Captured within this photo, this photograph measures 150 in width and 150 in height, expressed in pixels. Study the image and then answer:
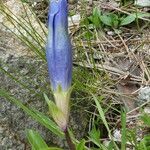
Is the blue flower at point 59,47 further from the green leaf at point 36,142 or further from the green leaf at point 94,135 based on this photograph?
the green leaf at point 94,135

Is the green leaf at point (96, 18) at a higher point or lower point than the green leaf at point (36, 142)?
higher

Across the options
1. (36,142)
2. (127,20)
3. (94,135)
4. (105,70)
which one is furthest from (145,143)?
(127,20)

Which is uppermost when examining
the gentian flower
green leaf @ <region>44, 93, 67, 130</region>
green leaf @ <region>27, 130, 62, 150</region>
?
the gentian flower

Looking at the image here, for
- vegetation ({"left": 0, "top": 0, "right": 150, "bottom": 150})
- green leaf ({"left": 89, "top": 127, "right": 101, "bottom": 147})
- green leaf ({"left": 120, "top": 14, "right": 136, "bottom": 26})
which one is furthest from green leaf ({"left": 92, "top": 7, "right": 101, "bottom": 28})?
green leaf ({"left": 89, "top": 127, "right": 101, "bottom": 147})

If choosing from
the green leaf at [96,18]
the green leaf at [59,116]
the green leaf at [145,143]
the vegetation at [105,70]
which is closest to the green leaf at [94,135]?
the vegetation at [105,70]

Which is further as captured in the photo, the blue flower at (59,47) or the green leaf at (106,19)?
the green leaf at (106,19)

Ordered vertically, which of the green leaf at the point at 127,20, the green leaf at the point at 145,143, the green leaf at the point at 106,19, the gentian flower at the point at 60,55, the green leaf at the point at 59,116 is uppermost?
the gentian flower at the point at 60,55

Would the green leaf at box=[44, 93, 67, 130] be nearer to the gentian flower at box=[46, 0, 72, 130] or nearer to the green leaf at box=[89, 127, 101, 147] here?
the gentian flower at box=[46, 0, 72, 130]

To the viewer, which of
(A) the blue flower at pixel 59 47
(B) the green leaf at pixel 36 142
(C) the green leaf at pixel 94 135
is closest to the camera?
(A) the blue flower at pixel 59 47

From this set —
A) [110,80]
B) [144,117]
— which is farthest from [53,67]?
[110,80]
